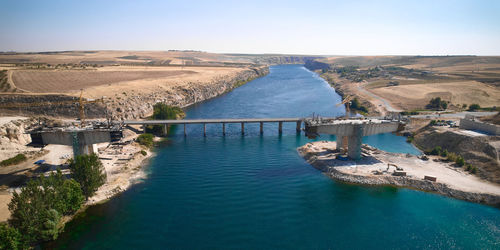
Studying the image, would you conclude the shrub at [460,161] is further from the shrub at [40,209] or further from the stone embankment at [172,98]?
the stone embankment at [172,98]

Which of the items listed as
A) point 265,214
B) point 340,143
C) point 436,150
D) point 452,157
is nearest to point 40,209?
point 265,214

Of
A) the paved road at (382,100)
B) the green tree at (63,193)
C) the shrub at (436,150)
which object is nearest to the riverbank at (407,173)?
the shrub at (436,150)

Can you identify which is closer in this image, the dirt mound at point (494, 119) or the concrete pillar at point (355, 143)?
the concrete pillar at point (355, 143)

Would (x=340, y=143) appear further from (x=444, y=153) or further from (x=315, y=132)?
(x=444, y=153)

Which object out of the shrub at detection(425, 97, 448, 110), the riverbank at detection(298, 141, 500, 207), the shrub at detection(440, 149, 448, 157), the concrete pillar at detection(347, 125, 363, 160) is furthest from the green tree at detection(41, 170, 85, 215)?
the shrub at detection(425, 97, 448, 110)

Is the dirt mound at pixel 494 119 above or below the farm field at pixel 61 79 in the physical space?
below

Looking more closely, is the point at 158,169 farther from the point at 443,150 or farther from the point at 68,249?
the point at 443,150
